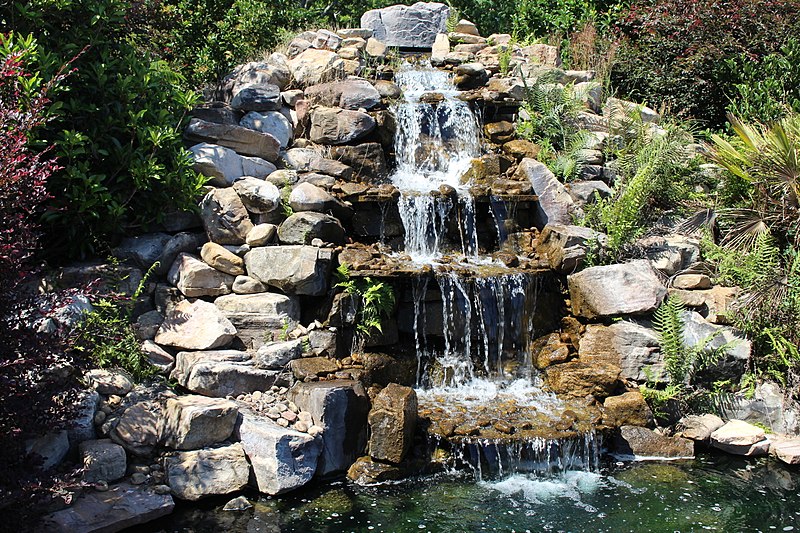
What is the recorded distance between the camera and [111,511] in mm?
6082

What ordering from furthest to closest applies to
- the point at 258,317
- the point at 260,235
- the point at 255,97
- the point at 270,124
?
1. the point at 255,97
2. the point at 270,124
3. the point at 260,235
4. the point at 258,317

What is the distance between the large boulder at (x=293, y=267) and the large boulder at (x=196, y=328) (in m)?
0.65

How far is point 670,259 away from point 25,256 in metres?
7.15

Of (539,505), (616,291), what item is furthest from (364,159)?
(539,505)

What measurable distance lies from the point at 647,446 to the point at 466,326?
7.70ft

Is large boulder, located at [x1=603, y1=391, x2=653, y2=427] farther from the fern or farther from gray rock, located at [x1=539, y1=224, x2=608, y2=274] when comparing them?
gray rock, located at [x1=539, y1=224, x2=608, y2=274]

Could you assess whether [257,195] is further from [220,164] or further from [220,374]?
[220,374]

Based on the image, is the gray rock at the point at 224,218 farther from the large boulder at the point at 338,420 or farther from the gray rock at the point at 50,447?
the gray rock at the point at 50,447

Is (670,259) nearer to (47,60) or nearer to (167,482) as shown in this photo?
(167,482)

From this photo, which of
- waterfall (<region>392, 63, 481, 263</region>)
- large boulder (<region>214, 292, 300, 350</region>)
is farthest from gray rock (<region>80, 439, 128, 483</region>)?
waterfall (<region>392, 63, 481, 263</region>)

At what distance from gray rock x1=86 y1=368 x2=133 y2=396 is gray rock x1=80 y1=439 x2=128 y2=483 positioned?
1.92 ft

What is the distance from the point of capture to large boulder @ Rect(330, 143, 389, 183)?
34.3 feet

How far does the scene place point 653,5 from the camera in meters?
14.2

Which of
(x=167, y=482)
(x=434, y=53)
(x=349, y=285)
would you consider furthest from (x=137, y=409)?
(x=434, y=53)
